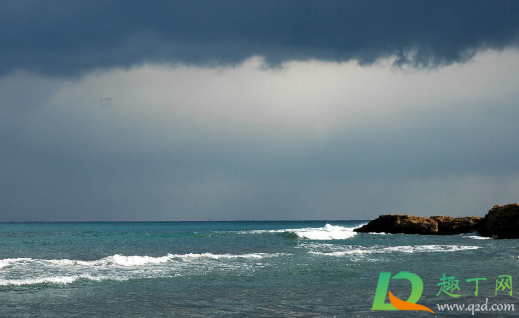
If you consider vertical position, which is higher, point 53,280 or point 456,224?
point 456,224

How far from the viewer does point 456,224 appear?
6397 cm

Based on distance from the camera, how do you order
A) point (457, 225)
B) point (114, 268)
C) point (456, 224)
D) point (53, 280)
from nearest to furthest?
1. point (53, 280)
2. point (114, 268)
3. point (457, 225)
4. point (456, 224)

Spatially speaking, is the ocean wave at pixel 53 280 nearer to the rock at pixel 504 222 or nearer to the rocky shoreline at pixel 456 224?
the rock at pixel 504 222

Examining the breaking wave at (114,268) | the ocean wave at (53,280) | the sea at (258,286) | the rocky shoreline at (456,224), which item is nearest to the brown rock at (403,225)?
the rocky shoreline at (456,224)

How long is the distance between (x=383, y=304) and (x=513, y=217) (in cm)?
4513

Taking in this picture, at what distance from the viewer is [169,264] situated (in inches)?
1057

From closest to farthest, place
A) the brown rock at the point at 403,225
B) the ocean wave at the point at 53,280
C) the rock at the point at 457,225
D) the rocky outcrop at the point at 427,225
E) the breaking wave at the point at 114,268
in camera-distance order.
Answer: the ocean wave at the point at 53,280, the breaking wave at the point at 114,268, the rock at the point at 457,225, the rocky outcrop at the point at 427,225, the brown rock at the point at 403,225

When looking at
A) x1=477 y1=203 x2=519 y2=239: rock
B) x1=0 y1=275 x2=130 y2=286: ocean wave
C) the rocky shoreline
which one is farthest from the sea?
the rocky shoreline

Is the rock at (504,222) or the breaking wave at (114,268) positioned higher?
the rock at (504,222)

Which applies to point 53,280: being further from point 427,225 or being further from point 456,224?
point 456,224

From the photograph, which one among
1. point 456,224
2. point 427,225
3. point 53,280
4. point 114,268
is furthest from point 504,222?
point 53,280

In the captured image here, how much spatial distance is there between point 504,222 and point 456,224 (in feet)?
38.7

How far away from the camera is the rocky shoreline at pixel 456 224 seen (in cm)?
5212

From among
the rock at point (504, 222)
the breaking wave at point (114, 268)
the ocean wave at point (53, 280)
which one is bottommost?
the breaking wave at point (114, 268)
